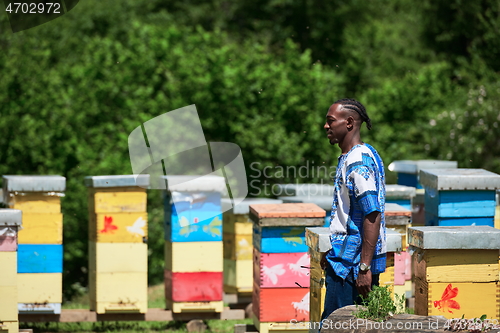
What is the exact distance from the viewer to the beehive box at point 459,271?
3.50 meters

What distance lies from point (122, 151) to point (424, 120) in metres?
6.09

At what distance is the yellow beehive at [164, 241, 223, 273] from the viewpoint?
17.6 feet

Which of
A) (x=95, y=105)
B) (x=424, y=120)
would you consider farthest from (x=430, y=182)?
(x=424, y=120)

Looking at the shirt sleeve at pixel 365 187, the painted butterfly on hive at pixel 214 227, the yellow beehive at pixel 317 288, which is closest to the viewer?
the shirt sleeve at pixel 365 187

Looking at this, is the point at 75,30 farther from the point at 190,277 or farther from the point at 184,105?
the point at 190,277

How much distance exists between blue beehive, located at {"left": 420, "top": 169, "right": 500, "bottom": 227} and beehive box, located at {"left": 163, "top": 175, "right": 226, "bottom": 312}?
185 cm

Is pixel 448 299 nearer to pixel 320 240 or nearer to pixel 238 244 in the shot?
pixel 320 240

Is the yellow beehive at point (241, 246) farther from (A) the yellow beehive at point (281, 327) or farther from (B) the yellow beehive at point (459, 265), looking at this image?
(B) the yellow beehive at point (459, 265)

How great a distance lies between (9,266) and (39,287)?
2.79 ft

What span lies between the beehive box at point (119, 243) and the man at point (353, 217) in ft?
8.06

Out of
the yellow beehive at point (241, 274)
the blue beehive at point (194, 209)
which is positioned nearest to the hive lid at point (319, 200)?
the blue beehive at point (194, 209)

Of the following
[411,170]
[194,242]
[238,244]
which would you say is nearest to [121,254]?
[194,242]

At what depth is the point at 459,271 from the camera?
356cm

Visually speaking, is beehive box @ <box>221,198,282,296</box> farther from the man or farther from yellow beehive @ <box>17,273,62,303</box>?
the man
